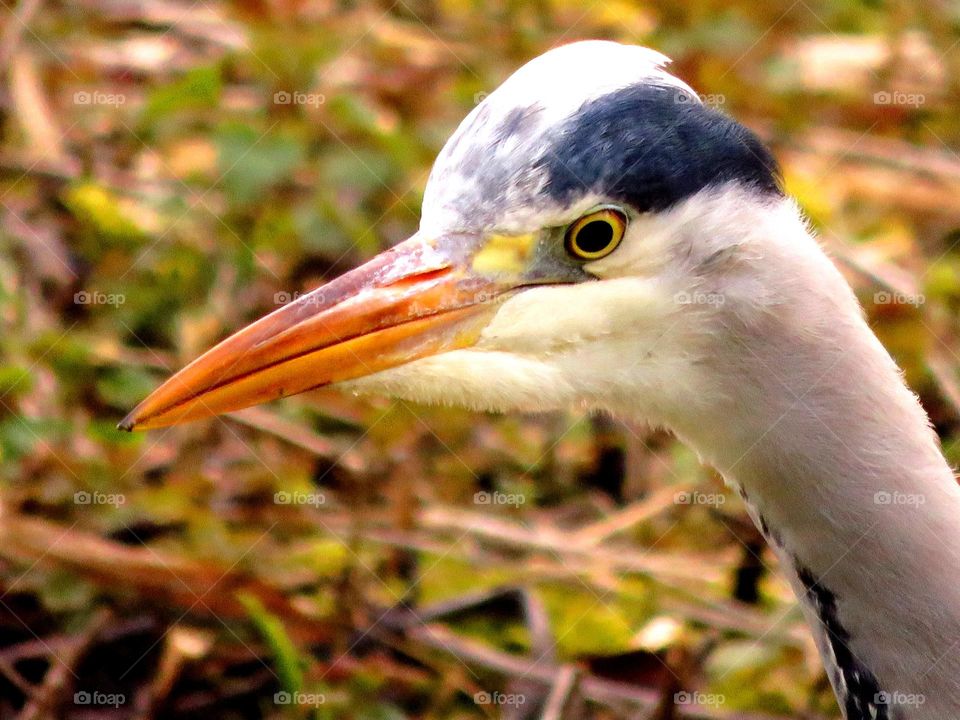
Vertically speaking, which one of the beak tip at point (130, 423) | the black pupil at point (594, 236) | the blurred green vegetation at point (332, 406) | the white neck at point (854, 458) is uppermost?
the black pupil at point (594, 236)

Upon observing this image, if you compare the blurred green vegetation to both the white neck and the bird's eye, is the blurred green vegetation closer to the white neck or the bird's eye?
the bird's eye

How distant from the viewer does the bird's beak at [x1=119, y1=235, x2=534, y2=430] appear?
2.35 m

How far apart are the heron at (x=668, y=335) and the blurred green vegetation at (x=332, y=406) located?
19 centimetres

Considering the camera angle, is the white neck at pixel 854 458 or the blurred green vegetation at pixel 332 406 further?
the blurred green vegetation at pixel 332 406

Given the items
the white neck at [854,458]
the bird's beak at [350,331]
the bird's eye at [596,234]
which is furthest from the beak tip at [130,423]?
the white neck at [854,458]

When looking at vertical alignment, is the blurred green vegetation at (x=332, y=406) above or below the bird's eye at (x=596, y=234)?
below

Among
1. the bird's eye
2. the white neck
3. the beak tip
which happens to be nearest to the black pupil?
the bird's eye

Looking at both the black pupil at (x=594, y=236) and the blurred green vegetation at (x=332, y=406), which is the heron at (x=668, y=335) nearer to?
the black pupil at (x=594, y=236)

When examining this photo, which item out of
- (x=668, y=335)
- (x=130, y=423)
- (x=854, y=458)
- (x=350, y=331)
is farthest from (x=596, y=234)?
(x=130, y=423)

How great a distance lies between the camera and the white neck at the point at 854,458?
2.27 meters

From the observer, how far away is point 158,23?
213 inches

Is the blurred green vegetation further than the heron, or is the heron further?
the blurred green vegetation

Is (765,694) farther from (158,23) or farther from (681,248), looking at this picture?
(158,23)

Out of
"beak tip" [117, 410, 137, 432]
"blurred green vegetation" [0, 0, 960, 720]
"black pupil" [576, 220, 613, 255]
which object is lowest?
"blurred green vegetation" [0, 0, 960, 720]
